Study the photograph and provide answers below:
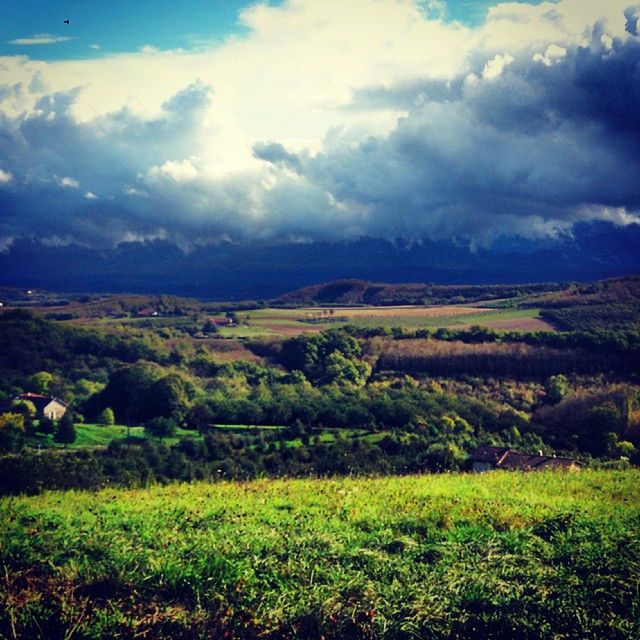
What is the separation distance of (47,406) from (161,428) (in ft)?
17.8

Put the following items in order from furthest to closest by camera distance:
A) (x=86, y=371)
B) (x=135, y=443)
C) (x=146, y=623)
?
1. (x=86, y=371)
2. (x=135, y=443)
3. (x=146, y=623)

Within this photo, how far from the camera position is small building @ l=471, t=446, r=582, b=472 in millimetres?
15250

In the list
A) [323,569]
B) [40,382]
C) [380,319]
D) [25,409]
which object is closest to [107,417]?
[25,409]

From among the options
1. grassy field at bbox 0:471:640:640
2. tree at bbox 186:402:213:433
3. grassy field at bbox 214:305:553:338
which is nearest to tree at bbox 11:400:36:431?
tree at bbox 186:402:213:433

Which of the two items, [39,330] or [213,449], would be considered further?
[39,330]

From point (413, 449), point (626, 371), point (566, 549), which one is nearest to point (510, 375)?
point (626, 371)

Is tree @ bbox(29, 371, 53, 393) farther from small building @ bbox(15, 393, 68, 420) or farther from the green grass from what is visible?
the green grass

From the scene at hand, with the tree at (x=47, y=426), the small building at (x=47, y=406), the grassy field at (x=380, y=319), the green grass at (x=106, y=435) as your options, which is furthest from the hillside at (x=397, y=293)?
the tree at (x=47, y=426)

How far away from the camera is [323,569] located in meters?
6.27

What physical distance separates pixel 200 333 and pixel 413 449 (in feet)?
121

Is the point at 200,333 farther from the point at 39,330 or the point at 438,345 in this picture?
the point at 438,345

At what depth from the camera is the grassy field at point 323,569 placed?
5453 mm

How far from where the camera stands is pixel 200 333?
179 ft

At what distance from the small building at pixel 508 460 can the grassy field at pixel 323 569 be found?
649 centimetres
